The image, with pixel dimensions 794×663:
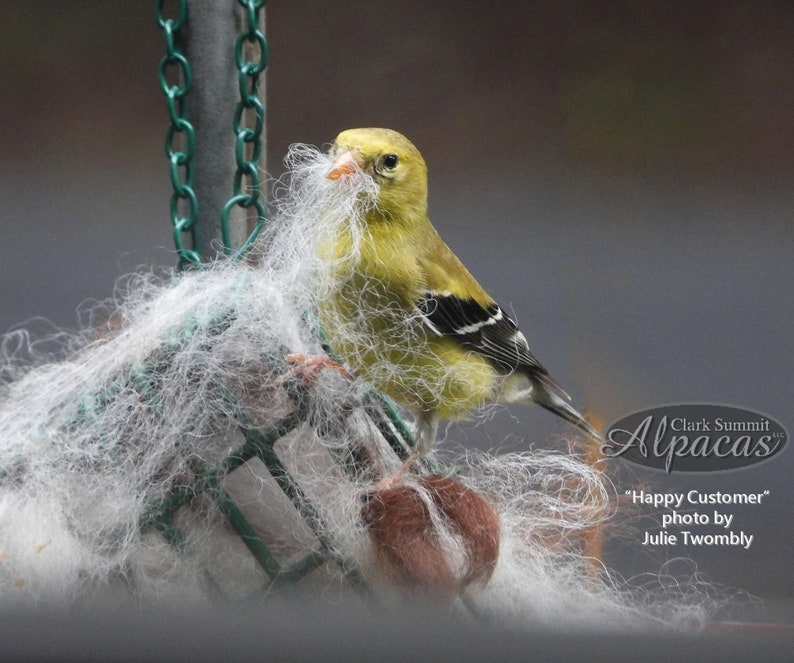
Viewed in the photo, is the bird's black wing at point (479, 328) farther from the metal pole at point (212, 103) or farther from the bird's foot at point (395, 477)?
the metal pole at point (212, 103)

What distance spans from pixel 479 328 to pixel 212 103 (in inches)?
17.8

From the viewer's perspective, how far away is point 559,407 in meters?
1.49

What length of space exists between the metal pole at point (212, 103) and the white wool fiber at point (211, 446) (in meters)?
0.14

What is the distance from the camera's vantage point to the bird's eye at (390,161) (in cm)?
115

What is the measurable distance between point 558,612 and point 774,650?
26 cm

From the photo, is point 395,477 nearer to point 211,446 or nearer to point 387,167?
point 211,446

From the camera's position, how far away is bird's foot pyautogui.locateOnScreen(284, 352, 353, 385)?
1.11 m

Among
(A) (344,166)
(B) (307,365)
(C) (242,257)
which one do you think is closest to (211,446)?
(B) (307,365)

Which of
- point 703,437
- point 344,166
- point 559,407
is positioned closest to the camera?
point 344,166

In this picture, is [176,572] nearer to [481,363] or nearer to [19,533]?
[19,533]

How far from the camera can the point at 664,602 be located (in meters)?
1.26

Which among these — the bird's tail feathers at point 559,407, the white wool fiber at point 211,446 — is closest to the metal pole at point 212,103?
the white wool fiber at point 211,446

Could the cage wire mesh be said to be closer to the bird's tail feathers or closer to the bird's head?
the bird's head

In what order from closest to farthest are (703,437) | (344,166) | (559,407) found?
(344,166), (559,407), (703,437)
